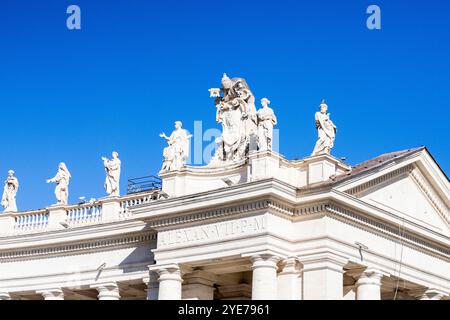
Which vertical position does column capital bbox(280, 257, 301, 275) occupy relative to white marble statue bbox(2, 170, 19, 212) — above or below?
below

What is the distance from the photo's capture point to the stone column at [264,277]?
3475 cm

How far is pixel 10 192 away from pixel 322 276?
17557mm

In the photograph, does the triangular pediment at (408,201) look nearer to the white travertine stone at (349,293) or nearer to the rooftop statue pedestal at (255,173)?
the rooftop statue pedestal at (255,173)

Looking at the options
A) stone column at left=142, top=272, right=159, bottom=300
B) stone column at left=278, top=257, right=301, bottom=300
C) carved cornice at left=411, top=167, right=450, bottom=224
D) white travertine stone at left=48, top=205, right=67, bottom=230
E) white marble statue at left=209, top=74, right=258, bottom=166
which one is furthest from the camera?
white travertine stone at left=48, top=205, right=67, bottom=230

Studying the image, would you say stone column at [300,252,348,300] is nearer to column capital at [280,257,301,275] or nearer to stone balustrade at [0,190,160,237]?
column capital at [280,257,301,275]

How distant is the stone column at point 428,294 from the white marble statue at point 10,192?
18.6 meters

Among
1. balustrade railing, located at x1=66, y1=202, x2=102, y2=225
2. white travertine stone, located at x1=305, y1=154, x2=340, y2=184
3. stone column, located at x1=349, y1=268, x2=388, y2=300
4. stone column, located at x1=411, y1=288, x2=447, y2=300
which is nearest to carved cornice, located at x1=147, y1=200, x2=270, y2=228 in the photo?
white travertine stone, located at x1=305, y1=154, x2=340, y2=184

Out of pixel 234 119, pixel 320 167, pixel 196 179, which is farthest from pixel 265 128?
pixel 196 179

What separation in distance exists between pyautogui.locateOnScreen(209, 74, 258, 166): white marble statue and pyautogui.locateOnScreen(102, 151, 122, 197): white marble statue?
481cm

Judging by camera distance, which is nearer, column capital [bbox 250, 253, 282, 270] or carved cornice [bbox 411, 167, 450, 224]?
column capital [bbox 250, 253, 282, 270]

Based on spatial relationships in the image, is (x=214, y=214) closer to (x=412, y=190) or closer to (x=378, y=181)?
(x=378, y=181)

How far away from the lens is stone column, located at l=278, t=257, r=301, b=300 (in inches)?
1406

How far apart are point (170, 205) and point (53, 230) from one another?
7.65 meters

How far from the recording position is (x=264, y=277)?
3478cm
